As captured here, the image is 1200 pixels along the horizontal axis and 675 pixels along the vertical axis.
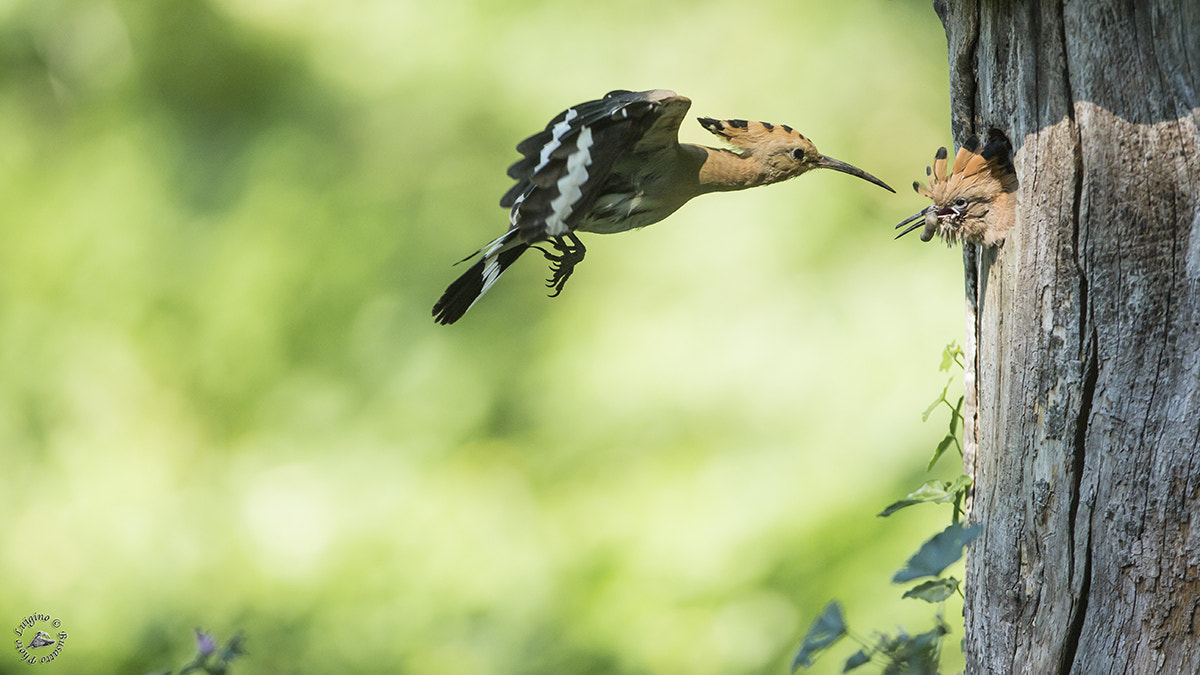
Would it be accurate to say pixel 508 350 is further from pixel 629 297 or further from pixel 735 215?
pixel 735 215

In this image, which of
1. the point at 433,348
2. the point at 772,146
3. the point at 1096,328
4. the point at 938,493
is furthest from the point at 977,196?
the point at 433,348

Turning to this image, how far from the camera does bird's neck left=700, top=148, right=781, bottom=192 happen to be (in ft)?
8.36

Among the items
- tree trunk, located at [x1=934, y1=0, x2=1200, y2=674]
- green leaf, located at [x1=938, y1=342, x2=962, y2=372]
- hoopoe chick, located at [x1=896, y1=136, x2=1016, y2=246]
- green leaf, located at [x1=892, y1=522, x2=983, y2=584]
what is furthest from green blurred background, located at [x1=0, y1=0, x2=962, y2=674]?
green leaf, located at [x1=892, y1=522, x2=983, y2=584]

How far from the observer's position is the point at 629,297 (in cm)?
454

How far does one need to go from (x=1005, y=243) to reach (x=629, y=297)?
275cm

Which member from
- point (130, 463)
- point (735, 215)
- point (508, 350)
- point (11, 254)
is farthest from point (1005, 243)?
point (11, 254)

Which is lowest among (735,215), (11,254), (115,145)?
(735,215)

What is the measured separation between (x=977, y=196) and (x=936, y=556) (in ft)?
2.45

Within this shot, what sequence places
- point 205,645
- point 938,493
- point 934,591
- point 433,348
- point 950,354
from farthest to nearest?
point 433,348
point 950,354
point 938,493
point 934,591
point 205,645

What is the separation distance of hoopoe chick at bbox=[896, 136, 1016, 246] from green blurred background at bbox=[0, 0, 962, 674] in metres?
2.13

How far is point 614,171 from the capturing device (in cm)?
235

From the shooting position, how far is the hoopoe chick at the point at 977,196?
185cm

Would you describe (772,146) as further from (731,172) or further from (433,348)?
(433,348)

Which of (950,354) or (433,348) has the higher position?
(433,348)
